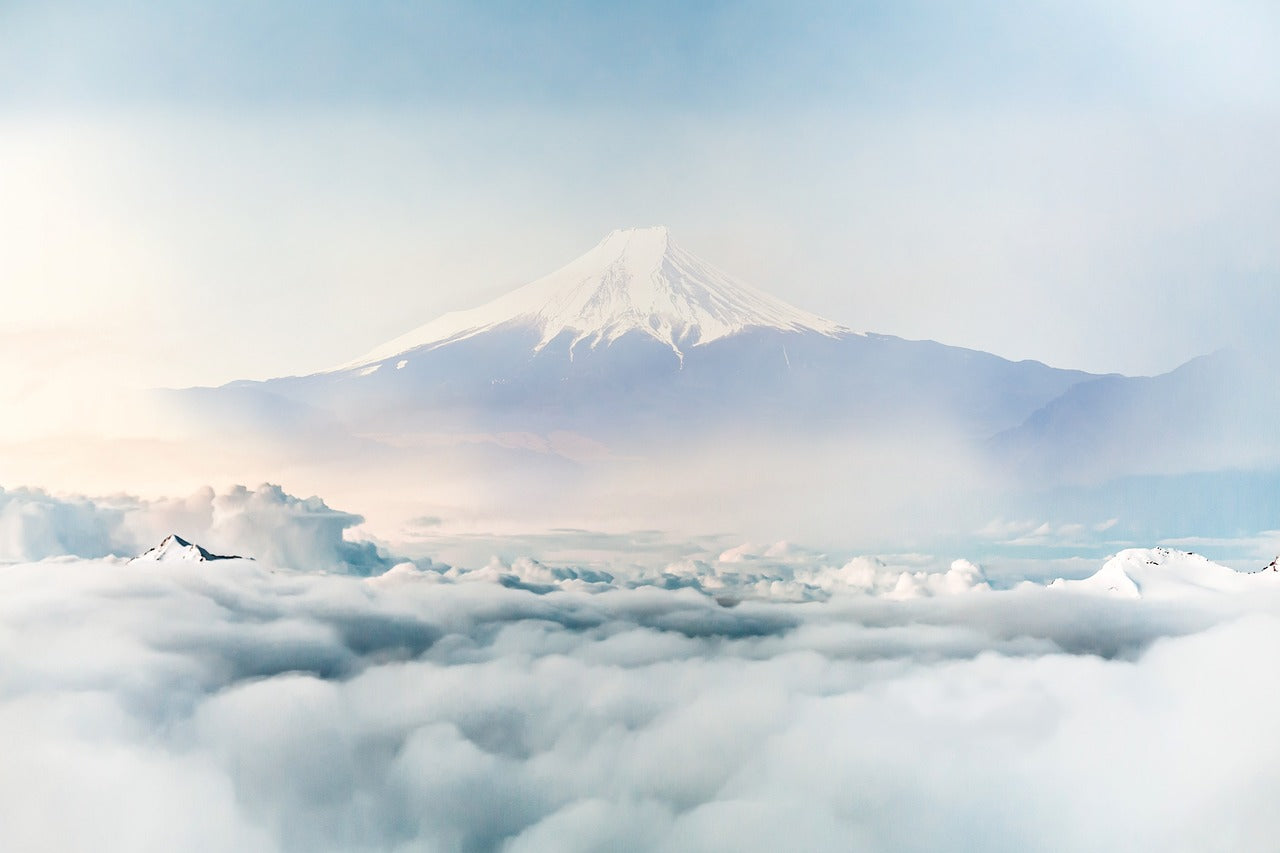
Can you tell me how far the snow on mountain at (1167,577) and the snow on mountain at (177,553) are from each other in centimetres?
5553

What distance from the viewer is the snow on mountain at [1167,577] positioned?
7306cm

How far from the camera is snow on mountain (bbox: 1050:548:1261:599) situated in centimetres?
7306

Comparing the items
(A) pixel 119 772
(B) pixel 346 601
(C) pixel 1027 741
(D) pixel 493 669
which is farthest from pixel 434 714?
(C) pixel 1027 741

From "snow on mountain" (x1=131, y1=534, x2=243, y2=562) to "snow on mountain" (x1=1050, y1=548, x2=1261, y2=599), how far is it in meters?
55.5

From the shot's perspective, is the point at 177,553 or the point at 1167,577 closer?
the point at 177,553

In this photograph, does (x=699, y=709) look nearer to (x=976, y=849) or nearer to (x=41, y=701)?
(x=976, y=849)

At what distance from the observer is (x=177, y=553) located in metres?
63.7

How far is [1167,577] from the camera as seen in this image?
77.2 meters

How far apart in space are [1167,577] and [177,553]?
67.6 meters

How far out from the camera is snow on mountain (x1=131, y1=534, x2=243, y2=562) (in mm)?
57750

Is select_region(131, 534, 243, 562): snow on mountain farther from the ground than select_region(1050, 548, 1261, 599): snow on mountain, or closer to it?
farther from the ground

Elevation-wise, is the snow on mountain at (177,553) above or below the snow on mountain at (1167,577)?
above

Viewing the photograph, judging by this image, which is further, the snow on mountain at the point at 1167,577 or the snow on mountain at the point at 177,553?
the snow on mountain at the point at 1167,577

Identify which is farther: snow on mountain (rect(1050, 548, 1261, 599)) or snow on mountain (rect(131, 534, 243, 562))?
snow on mountain (rect(1050, 548, 1261, 599))
